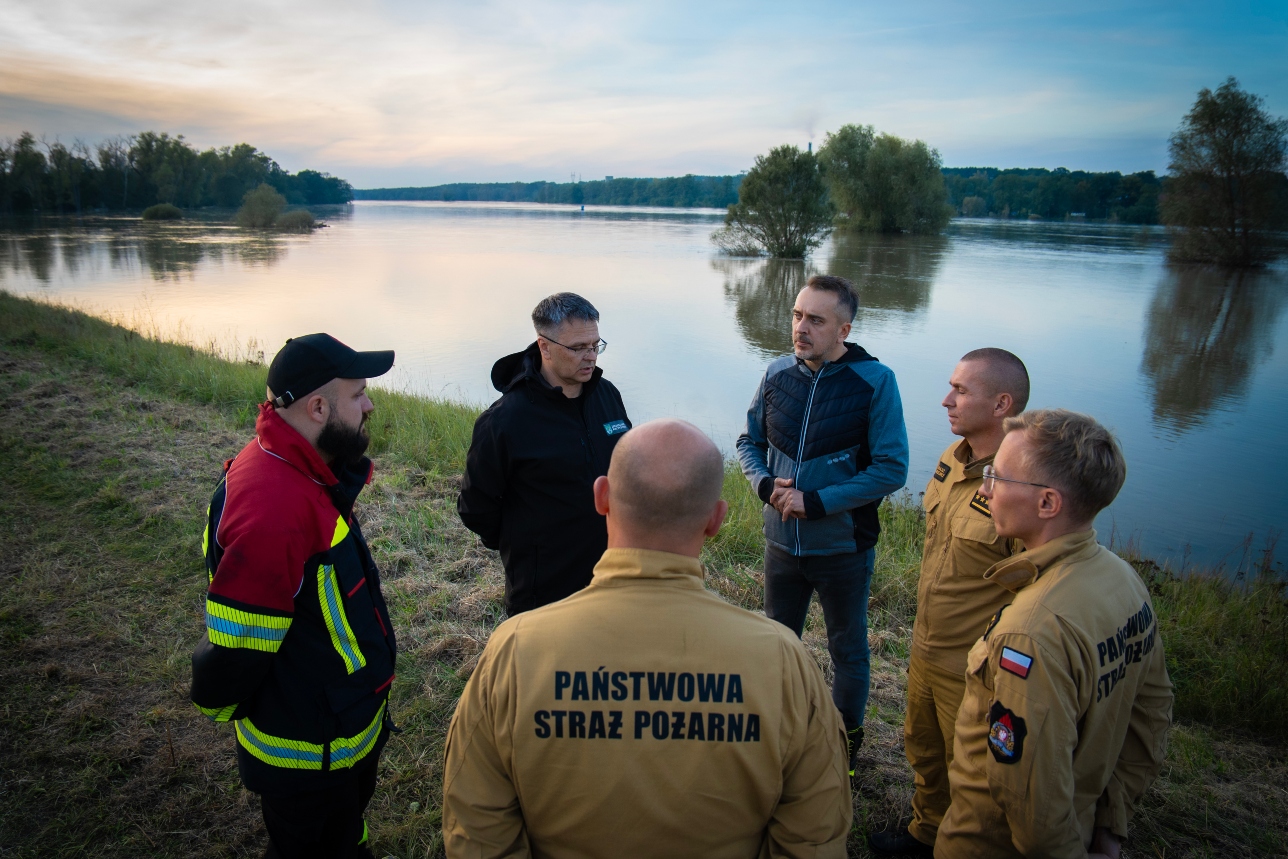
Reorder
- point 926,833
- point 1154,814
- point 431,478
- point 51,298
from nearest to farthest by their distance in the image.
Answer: point 926,833 < point 1154,814 < point 431,478 < point 51,298

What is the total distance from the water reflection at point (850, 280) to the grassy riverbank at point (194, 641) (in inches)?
463

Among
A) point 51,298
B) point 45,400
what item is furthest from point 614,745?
point 51,298

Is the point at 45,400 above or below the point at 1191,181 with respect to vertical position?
below

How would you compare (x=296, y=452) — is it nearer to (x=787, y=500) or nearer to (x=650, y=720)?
(x=650, y=720)

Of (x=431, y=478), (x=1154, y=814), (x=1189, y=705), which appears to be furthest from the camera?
(x=431, y=478)

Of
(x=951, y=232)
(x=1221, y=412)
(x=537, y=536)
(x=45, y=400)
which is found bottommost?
(x=1221, y=412)

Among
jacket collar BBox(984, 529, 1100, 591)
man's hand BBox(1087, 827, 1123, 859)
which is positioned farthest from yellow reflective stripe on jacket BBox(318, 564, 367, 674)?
man's hand BBox(1087, 827, 1123, 859)

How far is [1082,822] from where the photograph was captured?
1.85 m

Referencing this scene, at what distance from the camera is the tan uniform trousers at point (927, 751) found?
258 centimetres

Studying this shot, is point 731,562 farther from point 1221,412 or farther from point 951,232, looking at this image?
point 951,232

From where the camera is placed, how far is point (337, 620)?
79.0 inches

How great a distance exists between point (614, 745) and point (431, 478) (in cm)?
584

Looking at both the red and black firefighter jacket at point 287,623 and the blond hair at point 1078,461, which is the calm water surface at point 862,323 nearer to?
the blond hair at point 1078,461

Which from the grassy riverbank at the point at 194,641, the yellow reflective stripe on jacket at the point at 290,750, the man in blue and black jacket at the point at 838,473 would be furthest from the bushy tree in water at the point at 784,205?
the yellow reflective stripe on jacket at the point at 290,750
